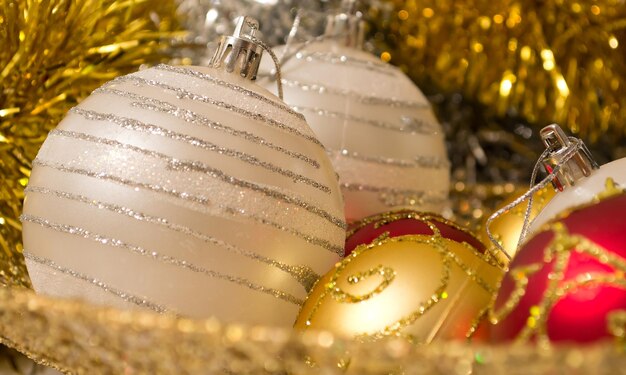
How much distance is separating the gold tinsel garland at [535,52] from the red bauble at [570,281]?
0.49 metres

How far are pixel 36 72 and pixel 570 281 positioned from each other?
0.43m

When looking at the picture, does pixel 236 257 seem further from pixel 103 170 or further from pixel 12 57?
pixel 12 57

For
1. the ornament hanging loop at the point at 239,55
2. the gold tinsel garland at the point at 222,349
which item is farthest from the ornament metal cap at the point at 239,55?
the gold tinsel garland at the point at 222,349

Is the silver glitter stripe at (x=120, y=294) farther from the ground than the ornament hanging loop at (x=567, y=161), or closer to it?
closer to it

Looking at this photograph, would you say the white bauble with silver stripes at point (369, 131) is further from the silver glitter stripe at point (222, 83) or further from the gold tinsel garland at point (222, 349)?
the gold tinsel garland at point (222, 349)

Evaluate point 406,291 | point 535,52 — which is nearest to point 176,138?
point 406,291

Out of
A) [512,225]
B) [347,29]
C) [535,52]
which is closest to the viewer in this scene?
[512,225]

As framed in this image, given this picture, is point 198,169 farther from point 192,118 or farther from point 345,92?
point 345,92

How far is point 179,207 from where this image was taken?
430 millimetres

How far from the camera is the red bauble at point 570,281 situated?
0.33m

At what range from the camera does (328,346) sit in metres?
0.30

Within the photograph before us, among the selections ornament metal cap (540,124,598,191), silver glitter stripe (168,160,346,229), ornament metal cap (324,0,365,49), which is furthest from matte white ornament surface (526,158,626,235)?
ornament metal cap (324,0,365,49)

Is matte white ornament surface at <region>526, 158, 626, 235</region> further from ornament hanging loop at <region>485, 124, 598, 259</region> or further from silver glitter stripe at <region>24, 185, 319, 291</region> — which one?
silver glitter stripe at <region>24, 185, 319, 291</region>

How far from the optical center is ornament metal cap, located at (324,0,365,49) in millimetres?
678
